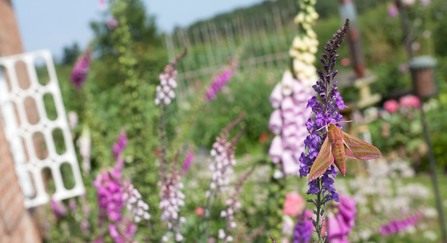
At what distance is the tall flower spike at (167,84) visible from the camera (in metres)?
1.27

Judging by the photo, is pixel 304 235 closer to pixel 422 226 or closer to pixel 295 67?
pixel 295 67

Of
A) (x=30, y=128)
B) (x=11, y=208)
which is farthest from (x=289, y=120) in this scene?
(x=30, y=128)

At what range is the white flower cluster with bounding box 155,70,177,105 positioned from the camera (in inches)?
50.0

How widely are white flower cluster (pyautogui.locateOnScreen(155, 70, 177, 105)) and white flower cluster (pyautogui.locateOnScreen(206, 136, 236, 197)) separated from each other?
0.25 meters

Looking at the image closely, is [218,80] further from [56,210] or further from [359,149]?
[359,149]

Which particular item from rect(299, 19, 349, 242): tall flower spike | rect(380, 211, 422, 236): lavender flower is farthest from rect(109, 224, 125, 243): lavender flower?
rect(380, 211, 422, 236): lavender flower

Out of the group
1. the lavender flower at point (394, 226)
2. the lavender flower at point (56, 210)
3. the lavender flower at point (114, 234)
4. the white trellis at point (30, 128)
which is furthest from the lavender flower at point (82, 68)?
the lavender flower at point (394, 226)

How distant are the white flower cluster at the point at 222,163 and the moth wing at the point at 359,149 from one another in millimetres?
509

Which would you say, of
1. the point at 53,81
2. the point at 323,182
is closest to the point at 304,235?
the point at 323,182

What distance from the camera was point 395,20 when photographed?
38.0 ft

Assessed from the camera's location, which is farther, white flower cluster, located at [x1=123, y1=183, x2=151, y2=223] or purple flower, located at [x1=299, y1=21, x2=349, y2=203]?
white flower cluster, located at [x1=123, y1=183, x2=151, y2=223]

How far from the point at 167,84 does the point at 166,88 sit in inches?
0.6

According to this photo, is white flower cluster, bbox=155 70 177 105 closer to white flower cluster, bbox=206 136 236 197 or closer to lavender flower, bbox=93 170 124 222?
white flower cluster, bbox=206 136 236 197

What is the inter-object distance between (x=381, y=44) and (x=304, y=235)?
11.5 meters
